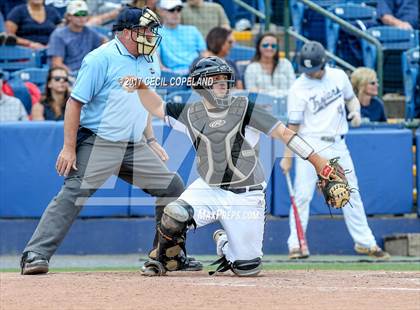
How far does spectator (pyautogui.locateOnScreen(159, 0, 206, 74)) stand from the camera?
40.6ft

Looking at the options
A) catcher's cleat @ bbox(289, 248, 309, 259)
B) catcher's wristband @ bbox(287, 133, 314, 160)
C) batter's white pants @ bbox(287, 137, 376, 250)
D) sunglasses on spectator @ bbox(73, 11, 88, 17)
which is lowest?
catcher's cleat @ bbox(289, 248, 309, 259)

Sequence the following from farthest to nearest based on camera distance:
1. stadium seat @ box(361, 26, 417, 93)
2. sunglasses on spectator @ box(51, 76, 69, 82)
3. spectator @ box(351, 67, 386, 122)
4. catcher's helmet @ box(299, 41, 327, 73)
Answer: stadium seat @ box(361, 26, 417, 93) → spectator @ box(351, 67, 386, 122) → sunglasses on spectator @ box(51, 76, 69, 82) → catcher's helmet @ box(299, 41, 327, 73)

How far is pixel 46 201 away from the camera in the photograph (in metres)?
11.1

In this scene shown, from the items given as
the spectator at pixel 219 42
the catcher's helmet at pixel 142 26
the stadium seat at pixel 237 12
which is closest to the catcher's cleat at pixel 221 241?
the catcher's helmet at pixel 142 26

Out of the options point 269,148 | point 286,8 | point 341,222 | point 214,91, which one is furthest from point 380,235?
point 214,91

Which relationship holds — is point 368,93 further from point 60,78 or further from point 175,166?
point 60,78

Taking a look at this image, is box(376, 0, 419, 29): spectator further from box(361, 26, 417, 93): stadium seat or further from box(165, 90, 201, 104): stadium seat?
box(165, 90, 201, 104): stadium seat

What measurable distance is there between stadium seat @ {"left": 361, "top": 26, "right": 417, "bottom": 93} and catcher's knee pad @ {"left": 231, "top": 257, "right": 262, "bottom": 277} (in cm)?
636

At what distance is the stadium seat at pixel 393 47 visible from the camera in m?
13.5

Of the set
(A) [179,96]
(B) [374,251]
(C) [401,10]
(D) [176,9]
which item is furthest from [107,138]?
(C) [401,10]

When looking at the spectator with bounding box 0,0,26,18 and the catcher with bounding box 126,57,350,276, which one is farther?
the spectator with bounding box 0,0,26,18

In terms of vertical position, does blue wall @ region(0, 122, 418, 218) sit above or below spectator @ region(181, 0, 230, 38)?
below

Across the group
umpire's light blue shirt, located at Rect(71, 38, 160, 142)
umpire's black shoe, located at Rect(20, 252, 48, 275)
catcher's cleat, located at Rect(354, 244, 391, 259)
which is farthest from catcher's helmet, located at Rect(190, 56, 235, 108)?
catcher's cleat, located at Rect(354, 244, 391, 259)

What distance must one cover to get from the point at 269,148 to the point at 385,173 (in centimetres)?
143
